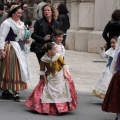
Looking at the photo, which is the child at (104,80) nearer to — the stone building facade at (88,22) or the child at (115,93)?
the child at (115,93)

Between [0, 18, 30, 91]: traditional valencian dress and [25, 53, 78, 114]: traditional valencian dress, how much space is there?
34.4 inches

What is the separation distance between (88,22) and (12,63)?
34.1ft

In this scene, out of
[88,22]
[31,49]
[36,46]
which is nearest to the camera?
[36,46]

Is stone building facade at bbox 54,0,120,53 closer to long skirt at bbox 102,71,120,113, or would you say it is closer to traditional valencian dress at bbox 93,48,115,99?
traditional valencian dress at bbox 93,48,115,99

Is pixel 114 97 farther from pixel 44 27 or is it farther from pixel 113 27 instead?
pixel 113 27

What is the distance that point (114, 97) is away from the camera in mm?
7652

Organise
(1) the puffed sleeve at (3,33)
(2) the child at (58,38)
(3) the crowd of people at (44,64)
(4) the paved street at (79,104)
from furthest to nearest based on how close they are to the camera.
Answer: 1. (1) the puffed sleeve at (3,33)
2. (2) the child at (58,38)
3. (3) the crowd of people at (44,64)
4. (4) the paved street at (79,104)

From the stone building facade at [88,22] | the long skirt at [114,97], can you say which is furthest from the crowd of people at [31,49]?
the stone building facade at [88,22]

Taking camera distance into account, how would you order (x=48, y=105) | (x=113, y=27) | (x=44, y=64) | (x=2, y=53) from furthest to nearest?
(x=113, y=27) → (x=2, y=53) → (x=44, y=64) → (x=48, y=105)

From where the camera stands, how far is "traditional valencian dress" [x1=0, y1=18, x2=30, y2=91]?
940 centimetres

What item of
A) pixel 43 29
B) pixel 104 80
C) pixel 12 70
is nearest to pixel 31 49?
pixel 43 29

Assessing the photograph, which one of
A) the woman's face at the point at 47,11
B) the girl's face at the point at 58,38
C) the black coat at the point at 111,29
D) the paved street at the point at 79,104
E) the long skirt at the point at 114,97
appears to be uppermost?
the woman's face at the point at 47,11

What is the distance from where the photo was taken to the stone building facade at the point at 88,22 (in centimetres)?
1817

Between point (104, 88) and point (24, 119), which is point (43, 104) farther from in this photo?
point (104, 88)
